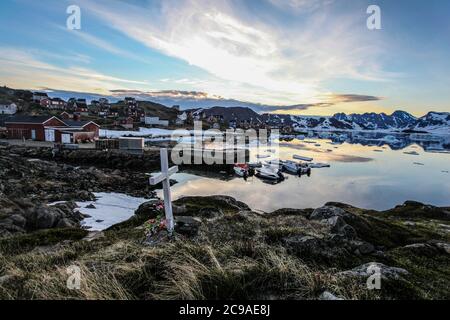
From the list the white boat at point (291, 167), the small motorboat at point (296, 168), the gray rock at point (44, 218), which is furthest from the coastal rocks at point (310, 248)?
the white boat at point (291, 167)

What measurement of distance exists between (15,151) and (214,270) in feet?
169

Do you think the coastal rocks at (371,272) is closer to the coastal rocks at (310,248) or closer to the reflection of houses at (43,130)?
the coastal rocks at (310,248)

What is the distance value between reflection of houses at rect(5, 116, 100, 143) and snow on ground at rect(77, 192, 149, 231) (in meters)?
40.4

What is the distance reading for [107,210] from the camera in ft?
58.1

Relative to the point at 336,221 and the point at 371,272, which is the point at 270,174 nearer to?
the point at 336,221

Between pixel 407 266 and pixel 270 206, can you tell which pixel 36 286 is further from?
pixel 270 206

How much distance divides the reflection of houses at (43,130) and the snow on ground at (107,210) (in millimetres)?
40360

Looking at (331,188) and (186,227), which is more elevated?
(186,227)

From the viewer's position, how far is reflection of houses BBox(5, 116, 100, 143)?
5600cm

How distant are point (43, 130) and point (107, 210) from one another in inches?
1993

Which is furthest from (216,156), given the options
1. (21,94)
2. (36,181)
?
(21,94)

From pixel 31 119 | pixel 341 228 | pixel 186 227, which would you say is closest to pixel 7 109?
pixel 31 119

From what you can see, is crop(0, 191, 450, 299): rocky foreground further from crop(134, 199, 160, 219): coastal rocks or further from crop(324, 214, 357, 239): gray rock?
crop(134, 199, 160, 219): coastal rocks
